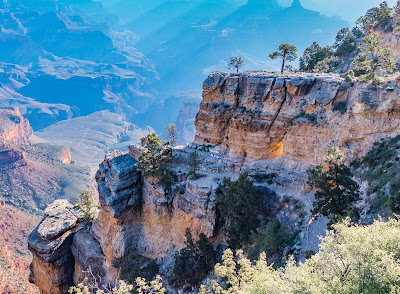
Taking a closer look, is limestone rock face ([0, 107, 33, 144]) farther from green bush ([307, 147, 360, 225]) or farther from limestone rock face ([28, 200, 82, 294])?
green bush ([307, 147, 360, 225])

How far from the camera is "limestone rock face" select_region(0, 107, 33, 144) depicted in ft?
533

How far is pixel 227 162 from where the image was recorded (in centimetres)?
4606

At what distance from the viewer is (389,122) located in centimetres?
3350

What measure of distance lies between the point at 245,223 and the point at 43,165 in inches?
5121

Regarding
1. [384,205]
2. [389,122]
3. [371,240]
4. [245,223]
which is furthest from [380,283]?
[389,122]

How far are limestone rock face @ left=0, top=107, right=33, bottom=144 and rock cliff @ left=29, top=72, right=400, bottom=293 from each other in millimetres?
139106

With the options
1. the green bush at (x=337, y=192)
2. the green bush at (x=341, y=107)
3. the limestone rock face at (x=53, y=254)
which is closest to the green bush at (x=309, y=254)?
the green bush at (x=337, y=192)

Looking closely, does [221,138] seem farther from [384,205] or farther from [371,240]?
[371,240]

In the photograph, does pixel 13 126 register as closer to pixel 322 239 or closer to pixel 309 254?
pixel 309 254

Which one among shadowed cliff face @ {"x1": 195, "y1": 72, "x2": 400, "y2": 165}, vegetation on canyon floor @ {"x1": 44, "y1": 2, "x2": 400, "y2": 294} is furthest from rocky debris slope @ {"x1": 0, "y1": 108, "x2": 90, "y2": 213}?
shadowed cliff face @ {"x1": 195, "y1": 72, "x2": 400, "y2": 165}

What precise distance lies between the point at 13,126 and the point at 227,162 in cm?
17453

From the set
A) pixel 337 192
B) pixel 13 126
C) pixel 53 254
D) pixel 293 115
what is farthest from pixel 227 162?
pixel 13 126

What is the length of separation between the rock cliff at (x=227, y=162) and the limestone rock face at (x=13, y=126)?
13911cm

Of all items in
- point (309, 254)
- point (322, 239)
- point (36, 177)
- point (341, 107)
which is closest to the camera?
point (322, 239)
